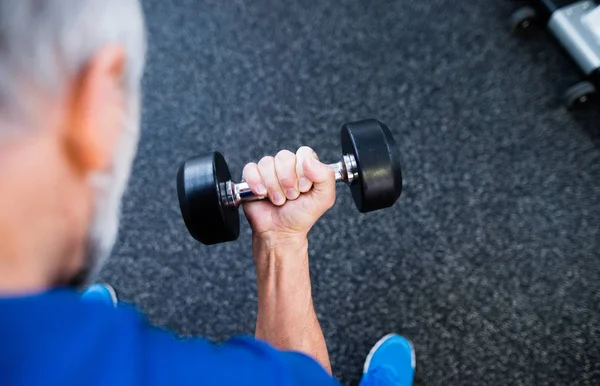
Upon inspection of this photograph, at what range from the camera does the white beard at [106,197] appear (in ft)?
1.81

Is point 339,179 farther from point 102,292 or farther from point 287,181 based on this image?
point 102,292

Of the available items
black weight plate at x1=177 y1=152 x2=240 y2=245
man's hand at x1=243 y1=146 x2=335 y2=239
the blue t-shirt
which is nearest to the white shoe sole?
man's hand at x1=243 y1=146 x2=335 y2=239

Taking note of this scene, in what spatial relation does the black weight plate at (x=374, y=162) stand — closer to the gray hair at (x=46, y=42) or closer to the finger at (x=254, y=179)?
the finger at (x=254, y=179)

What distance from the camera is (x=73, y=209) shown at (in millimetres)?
501

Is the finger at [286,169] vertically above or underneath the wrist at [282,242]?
above

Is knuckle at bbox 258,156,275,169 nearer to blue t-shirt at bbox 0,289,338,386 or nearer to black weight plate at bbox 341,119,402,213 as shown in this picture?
black weight plate at bbox 341,119,402,213

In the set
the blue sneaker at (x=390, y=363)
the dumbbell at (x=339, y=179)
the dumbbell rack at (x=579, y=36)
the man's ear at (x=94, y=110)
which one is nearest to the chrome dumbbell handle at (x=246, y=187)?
the dumbbell at (x=339, y=179)

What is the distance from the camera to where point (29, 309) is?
39 centimetres

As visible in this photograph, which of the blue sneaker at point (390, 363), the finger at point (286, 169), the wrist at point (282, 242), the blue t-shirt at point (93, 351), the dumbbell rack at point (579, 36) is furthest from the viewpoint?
the dumbbell rack at point (579, 36)

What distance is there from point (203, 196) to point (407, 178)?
69 centimetres

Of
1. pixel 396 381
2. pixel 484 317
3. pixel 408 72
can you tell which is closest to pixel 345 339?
pixel 396 381

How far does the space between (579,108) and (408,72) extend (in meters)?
0.47

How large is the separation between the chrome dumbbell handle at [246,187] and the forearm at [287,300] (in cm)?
10

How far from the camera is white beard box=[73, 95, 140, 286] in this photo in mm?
553
